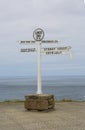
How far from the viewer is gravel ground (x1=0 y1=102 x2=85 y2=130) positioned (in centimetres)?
1175

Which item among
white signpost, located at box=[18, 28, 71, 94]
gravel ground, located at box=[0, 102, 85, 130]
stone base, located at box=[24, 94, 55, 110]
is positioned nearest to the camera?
gravel ground, located at box=[0, 102, 85, 130]

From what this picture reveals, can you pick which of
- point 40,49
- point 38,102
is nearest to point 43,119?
point 38,102

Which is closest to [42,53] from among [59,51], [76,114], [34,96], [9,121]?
[59,51]

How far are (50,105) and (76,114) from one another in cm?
150

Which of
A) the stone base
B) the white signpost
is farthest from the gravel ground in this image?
the white signpost

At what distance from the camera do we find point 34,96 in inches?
605

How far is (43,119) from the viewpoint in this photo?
13.3m

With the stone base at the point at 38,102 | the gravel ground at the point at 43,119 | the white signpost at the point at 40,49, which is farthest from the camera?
the white signpost at the point at 40,49

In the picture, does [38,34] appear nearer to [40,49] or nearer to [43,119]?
[40,49]

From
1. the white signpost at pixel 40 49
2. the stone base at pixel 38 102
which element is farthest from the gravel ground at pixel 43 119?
the white signpost at pixel 40 49

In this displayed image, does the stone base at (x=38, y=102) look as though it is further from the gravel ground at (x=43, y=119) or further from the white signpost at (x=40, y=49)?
the white signpost at (x=40, y=49)

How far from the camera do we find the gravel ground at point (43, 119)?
1175 cm

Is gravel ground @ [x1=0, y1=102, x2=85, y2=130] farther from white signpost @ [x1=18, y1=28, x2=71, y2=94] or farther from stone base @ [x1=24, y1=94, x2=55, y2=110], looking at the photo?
white signpost @ [x1=18, y1=28, x2=71, y2=94]

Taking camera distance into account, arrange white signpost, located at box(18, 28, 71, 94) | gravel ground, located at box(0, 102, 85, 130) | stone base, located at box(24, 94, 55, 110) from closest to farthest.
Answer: gravel ground, located at box(0, 102, 85, 130) → stone base, located at box(24, 94, 55, 110) → white signpost, located at box(18, 28, 71, 94)
